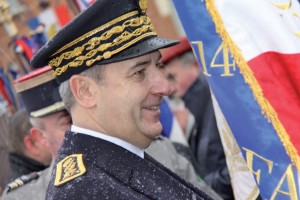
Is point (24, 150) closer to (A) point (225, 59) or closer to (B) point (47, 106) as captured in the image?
(B) point (47, 106)

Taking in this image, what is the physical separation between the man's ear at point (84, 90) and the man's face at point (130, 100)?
0.03m

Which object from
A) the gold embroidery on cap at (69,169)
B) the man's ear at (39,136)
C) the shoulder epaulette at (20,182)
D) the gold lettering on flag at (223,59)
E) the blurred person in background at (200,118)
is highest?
the gold lettering on flag at (223,59)

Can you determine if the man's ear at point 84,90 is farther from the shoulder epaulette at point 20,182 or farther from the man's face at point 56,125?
the man's face at point 56,125

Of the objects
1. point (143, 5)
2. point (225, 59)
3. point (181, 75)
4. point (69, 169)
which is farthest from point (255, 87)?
point (181, 75)

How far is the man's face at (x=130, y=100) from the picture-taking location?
249 cm

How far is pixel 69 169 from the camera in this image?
2.41 metres

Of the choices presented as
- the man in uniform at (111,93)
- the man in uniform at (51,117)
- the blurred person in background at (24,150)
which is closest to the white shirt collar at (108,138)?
the man in uniform at (111,93)

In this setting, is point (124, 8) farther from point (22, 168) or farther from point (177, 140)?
point (177, 140)

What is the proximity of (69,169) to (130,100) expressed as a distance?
0.33 meters

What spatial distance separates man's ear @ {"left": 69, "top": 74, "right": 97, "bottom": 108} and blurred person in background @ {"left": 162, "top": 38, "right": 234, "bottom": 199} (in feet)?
7.11

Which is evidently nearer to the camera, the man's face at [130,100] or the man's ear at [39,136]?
the man's face at [130,100]

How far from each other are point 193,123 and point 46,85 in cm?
186

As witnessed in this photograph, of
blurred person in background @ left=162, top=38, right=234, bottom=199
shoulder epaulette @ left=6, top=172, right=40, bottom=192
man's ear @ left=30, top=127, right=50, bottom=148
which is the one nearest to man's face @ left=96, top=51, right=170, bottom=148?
shoulder epaulette @ left=6, top=172, right=40, bottom=192

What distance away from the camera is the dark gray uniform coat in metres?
2.31
